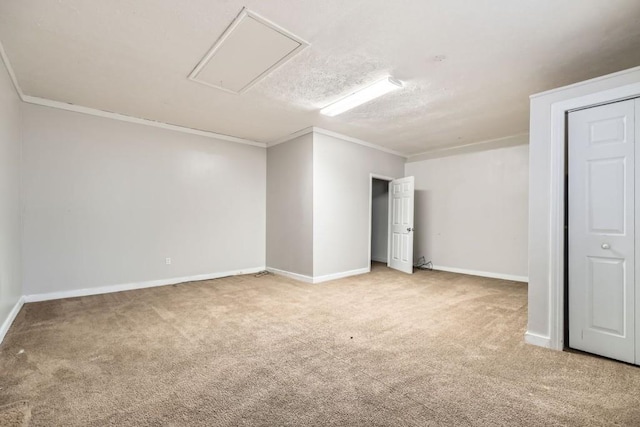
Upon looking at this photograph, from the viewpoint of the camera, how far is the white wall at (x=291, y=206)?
16.4ft

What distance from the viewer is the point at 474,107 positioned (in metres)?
3.91

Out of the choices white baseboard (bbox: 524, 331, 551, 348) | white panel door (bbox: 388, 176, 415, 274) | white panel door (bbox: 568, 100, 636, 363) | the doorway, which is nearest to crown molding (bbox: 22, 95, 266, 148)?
white panel door (bbox: 388, 176, 415, 274)

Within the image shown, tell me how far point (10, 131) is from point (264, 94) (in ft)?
8.92

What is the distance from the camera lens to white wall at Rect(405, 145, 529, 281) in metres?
5.27

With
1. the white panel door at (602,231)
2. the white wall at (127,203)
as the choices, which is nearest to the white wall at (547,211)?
the white panel door at (602,231)

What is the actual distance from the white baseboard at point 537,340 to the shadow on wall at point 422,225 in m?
3.86

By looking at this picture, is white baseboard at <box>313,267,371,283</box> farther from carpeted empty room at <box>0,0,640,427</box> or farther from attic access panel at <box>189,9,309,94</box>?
attic access panel at <box>189,9,309,94</box>

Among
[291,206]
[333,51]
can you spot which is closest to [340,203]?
[291,206]

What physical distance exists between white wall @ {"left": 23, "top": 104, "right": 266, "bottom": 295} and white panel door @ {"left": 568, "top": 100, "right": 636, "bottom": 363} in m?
4.81

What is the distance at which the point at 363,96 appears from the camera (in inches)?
137

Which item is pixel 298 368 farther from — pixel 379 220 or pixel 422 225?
pixel 379 220

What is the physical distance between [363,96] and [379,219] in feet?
14.2

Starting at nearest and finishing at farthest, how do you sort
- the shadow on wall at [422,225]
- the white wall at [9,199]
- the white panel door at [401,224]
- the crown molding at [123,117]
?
the white wall at [9,199]
the crown molding at [123,117]
the white panel door at [401,224]
the shadow on wall at [422,225]

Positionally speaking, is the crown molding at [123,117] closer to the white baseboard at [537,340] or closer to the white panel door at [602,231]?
the white panel door at [602,231]
